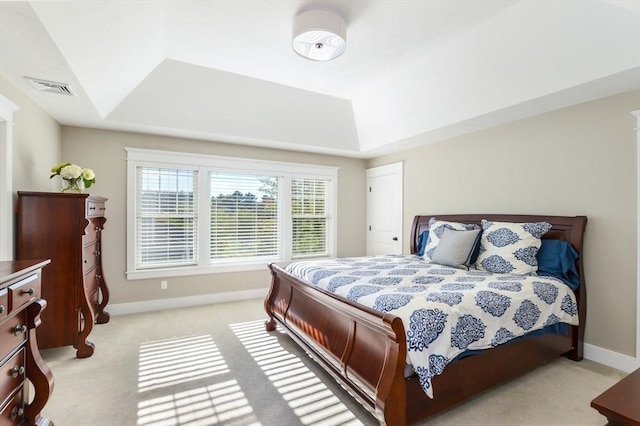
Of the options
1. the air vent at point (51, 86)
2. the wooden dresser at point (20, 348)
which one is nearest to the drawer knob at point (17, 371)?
the wooden dresser at point (20, 348)

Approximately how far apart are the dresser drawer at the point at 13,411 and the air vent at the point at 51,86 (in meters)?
2.31

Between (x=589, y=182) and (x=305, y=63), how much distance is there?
9.82ft

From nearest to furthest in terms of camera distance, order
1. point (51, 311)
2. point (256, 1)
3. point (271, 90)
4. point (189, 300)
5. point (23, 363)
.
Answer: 1. point (23, 363)
2. point (256, 1)
3. point (51, 311)
4. point (271, 90)
5. point (189, 300)

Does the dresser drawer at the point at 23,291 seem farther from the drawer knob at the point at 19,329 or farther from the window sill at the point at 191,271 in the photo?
the window sill at the point at 191,271

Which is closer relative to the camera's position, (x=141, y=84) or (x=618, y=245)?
(x=618, y=245)

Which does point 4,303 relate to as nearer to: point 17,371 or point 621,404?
point 17,371

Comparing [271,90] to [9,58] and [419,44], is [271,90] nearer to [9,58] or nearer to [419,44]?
[419,44]

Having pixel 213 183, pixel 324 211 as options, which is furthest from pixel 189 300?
pixel 324 211

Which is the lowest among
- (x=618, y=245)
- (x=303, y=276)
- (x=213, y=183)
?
(x=303, y=276)


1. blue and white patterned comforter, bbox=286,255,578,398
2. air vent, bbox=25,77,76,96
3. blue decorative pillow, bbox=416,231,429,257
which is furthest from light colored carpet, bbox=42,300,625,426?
air vent, bbox=25,77,76,96

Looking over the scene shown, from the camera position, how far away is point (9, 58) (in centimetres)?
217

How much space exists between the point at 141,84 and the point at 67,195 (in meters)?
1.42

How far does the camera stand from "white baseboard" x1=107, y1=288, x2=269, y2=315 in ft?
13.0

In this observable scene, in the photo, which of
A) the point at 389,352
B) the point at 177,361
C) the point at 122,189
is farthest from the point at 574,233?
the point at 122,189
